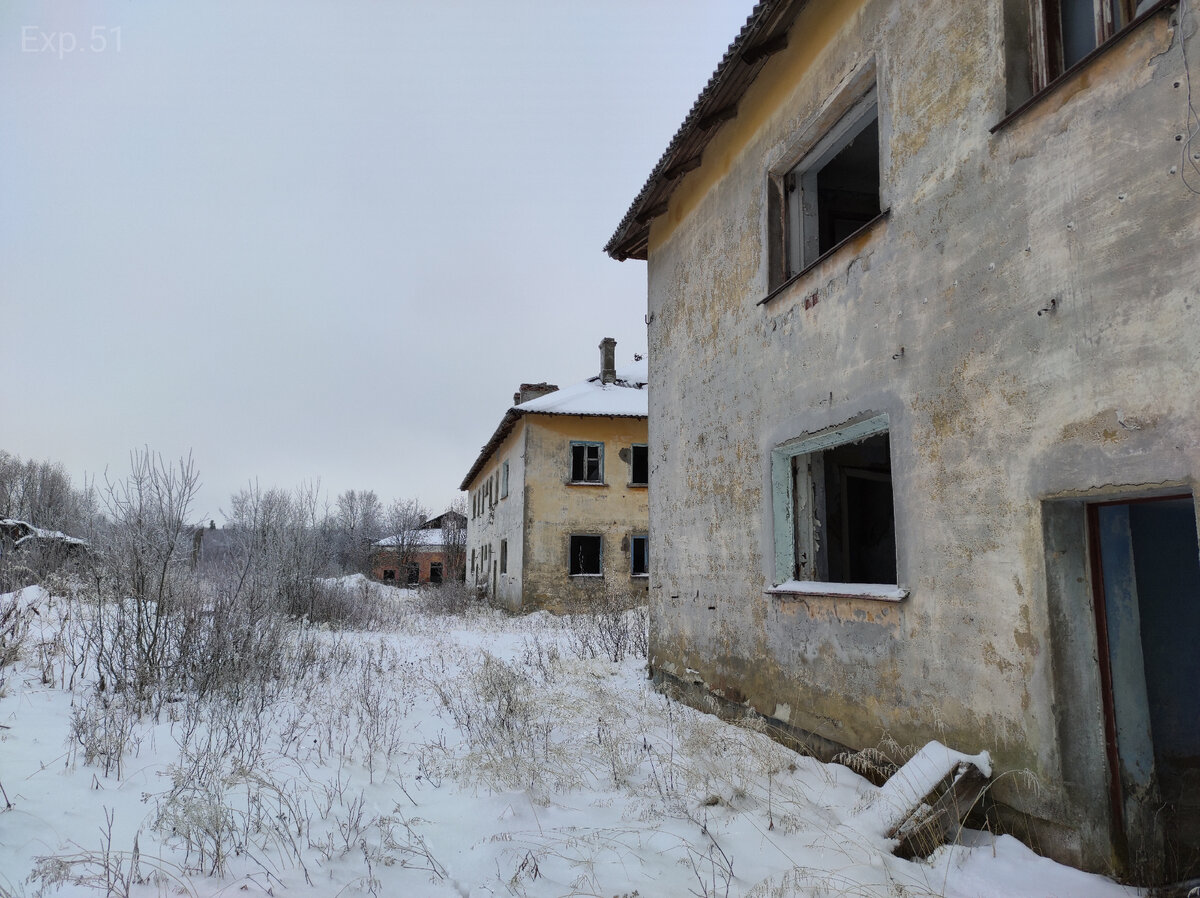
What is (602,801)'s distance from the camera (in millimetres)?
4379

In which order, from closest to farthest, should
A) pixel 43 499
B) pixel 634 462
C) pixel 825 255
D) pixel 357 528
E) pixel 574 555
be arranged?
pixel 825 255, pixel 574 555, pixel 634 462, pixel 43 499, pixel 357 528

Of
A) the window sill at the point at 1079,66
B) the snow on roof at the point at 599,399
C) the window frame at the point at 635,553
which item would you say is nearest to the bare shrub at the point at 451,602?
the window frame at the point at 635,553

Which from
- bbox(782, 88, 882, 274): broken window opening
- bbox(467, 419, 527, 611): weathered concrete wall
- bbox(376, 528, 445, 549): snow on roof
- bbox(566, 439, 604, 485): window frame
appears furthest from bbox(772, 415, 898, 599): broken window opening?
bbox(376, 528, 445, 549): snow on roof

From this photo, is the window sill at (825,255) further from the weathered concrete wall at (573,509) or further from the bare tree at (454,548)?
the bare tree at (454,548)

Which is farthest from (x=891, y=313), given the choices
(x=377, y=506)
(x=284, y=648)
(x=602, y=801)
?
(x=377, y=506)

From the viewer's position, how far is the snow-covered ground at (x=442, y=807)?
325 cm

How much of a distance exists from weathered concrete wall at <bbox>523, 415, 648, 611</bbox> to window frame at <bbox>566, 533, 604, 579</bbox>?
7 centimetres

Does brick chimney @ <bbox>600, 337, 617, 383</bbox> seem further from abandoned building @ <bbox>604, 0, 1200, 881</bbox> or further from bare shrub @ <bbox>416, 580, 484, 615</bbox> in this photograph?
abandoned building @ <bbox>604, 0, 1200, 881</bbox>

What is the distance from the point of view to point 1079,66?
10.8 ft

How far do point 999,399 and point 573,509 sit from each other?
57.6 ft

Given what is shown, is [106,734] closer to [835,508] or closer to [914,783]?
[914,783]

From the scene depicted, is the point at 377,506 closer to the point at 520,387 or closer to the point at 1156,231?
the point at 520,387

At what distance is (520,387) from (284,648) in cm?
1696

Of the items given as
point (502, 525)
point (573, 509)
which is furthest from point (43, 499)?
point (573, 509)
